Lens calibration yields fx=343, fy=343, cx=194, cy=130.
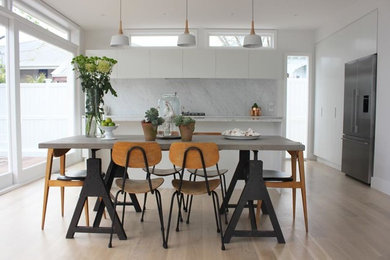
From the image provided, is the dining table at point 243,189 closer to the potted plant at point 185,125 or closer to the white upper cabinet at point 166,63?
the potted plant at point 185,125

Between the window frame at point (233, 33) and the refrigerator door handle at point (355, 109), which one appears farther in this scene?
the window frame at point (233, 33)

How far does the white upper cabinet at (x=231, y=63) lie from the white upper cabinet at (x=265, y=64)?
0.41 ft

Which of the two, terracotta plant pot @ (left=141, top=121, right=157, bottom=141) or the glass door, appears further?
the glass door

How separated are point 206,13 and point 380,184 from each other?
3.91 metres

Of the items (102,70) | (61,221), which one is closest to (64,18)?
(102,70)

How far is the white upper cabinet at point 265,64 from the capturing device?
271 inches

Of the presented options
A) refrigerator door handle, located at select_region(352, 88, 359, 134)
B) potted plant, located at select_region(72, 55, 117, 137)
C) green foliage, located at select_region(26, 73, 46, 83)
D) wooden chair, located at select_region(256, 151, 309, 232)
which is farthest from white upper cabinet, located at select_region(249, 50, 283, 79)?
potted plant, located at select_region(72, 55, 117, 137)

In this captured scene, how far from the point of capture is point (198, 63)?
689 cm

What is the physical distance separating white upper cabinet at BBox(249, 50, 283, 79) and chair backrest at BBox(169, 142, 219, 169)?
457 centimetres

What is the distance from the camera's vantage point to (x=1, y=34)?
4543 millimetres

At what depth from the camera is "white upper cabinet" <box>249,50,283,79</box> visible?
6.89 m

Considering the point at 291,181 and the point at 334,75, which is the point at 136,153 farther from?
the point at 334,75

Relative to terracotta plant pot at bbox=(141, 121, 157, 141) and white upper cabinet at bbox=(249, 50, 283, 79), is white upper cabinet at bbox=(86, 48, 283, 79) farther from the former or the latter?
terracotta plant pot at bbox=(141, 121, 157, 141)

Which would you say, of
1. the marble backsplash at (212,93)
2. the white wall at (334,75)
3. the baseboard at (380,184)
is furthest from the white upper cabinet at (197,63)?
the baseboard at (380,184)
